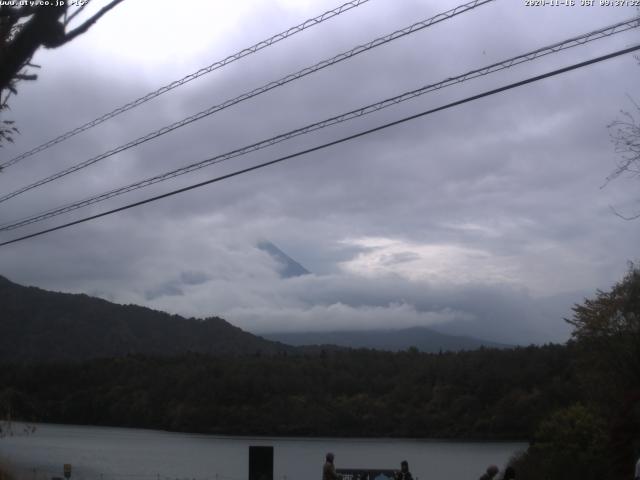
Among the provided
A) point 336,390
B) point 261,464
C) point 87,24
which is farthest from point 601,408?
point 336,390

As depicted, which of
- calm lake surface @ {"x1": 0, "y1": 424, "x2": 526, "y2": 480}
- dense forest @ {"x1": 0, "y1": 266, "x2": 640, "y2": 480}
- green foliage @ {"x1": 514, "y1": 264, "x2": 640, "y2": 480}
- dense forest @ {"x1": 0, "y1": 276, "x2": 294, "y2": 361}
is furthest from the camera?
dense forest @ {"x1": 0, "y1": 276, "x2": 294, "y2": 361}

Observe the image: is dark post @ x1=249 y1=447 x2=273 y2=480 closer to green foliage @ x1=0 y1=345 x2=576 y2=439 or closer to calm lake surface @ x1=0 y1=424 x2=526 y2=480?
calm lake surface @ x1=0 y1=424 x2=526 y2=480

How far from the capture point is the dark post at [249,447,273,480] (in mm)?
18422

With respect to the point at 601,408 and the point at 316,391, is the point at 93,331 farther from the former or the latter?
the point at 601,408

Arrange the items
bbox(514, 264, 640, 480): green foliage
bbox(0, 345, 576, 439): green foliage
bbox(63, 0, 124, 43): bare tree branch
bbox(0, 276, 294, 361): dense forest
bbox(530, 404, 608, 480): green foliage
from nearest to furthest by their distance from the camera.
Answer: bbox(63, 0, 124, 43): bare tree branch < bbox(514, 264, 640, 480): green foliage < bbox(530, 404, 608, 480): green foliage < bbox(0, 345, 576, 439): green foliage < bbox(0, 276, 294, 361): dense forest

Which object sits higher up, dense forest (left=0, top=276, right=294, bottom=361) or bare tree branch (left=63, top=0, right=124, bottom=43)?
dense forest (left=0, top=276, right=294, bottom=361)

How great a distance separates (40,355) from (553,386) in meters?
71.7

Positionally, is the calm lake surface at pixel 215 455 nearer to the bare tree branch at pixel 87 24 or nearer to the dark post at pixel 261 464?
the dark post at pixel 261 464

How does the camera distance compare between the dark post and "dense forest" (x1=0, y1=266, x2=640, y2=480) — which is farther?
"dense forest" (x1=0, y1=266, x2=640, y2=480)

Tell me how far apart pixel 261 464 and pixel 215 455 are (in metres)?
42.8

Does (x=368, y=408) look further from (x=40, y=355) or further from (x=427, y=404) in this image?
(x=40, y=355)

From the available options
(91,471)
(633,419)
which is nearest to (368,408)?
(91,471)

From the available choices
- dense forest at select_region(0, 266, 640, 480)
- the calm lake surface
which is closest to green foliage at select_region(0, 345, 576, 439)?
dense forest at select_region(0, 266, 640, 480)

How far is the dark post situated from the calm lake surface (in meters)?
14.9
